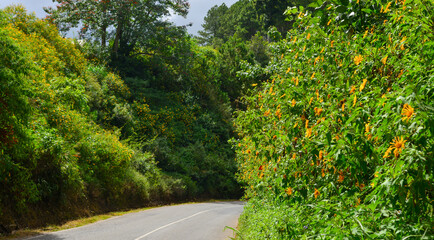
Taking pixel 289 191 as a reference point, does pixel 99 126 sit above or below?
above

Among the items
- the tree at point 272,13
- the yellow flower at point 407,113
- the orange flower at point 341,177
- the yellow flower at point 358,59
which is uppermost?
the tree at point 272,13

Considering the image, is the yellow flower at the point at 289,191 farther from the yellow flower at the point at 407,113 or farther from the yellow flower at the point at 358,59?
the yellow flower at the point at 407,113

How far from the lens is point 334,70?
3.70 m

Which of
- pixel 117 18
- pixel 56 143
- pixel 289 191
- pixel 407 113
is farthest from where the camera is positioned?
pixel 117 18

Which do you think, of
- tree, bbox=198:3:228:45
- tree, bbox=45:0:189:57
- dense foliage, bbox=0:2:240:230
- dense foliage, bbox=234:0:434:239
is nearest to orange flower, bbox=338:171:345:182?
dense foliage, bbox=234:0:434:239

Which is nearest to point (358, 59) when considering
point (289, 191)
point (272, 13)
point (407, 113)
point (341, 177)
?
point (341, 177)

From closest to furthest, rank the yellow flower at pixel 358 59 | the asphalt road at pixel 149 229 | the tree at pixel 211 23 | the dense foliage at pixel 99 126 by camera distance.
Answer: the yellow flower at pixel 358 59 < the asphalt road at pixel 149 229 < the dense foliage at pixel 99 126 < the tree at pixel 211 23

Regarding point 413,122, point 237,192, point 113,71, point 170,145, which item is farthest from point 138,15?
point 413,122

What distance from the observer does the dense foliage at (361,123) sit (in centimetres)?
201

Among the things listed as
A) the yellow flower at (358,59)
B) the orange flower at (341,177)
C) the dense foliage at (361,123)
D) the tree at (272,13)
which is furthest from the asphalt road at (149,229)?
the tree at (272,13)

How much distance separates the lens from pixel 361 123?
2398 millimetres

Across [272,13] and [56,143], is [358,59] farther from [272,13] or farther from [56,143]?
[272,13]

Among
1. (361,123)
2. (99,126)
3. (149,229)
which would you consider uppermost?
(99,126)

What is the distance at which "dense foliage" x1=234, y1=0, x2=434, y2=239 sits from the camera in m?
2.01
